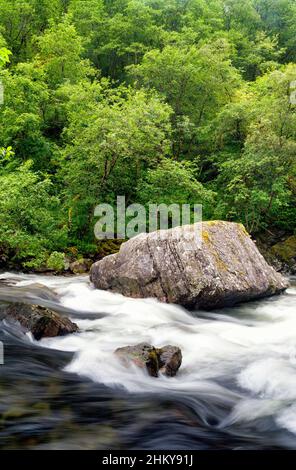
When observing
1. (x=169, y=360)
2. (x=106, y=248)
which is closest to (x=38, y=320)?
(x=169, y=360)

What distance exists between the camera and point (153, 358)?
661cm

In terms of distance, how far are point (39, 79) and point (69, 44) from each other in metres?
4.11

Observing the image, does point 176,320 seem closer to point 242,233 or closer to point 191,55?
point 242,233

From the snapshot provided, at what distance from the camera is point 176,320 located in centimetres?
1018

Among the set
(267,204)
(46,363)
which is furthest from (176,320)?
(267,204)

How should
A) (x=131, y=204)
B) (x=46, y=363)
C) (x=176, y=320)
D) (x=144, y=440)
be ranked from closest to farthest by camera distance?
(x=144, y=440), (x=46, y=363), (x=176, y=320), (x=131, y=204)

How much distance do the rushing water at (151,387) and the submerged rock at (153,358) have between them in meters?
0.12

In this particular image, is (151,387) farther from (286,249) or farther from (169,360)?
(286,249)

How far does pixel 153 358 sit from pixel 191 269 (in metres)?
4.73

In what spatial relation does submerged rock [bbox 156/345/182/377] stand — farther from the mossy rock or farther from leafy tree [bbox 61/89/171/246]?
leafy tree [bbox 61/89/171/246]

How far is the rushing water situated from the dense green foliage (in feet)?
20.7

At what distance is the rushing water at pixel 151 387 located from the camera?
15.5 ft

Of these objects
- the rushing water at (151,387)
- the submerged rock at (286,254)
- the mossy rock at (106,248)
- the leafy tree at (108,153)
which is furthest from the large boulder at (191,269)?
the submerged rock at (286,254)

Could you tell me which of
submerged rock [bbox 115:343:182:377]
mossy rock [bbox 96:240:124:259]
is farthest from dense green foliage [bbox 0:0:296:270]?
→ submerged rock [bbox 115:343:182:377]
